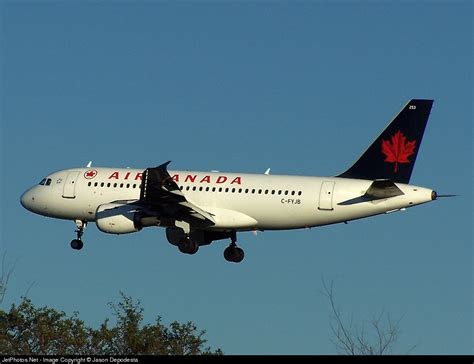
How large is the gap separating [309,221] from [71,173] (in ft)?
51.1

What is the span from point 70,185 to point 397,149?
19.7m

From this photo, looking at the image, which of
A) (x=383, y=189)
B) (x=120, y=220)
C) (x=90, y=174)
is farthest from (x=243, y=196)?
(x=90, y=174)

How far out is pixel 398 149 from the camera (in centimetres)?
7375

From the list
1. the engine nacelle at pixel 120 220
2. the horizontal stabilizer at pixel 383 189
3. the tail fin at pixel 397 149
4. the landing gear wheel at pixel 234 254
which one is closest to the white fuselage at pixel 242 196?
the horizontal stabilizer at pixel 383 189

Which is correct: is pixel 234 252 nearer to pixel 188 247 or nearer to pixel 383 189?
pixel 188 247

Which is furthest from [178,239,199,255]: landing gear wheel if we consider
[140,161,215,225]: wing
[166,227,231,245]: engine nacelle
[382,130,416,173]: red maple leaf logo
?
[382,130,416,173]: red maple leaf logo

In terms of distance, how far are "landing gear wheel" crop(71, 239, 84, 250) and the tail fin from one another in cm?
1672

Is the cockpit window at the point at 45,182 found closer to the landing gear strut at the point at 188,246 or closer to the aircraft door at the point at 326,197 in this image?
the landing gear strut at the point at 188,246

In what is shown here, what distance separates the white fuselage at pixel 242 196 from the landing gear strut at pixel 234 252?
322 centimetres

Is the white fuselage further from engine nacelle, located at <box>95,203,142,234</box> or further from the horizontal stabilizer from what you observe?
engine nacelle, located at <box>95,203,142,234</box>

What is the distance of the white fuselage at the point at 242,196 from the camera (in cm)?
7225

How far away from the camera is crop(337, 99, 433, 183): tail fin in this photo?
2886 inches
